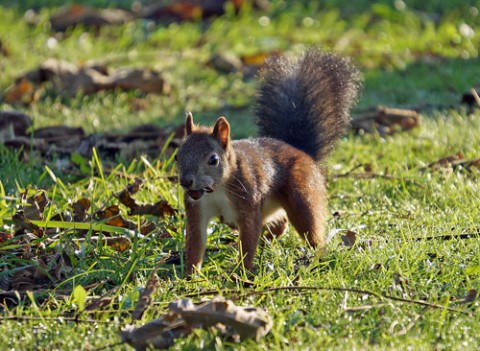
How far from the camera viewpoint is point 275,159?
12.3 ft

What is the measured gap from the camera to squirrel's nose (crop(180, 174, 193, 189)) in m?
3.18

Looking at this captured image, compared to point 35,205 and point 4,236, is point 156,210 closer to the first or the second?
point 35,205

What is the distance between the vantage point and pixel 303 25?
841 centimetres

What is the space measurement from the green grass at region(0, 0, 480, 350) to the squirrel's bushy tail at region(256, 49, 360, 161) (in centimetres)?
30

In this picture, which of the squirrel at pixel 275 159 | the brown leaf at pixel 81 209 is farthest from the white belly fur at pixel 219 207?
the brown leaf at pixel 81 209

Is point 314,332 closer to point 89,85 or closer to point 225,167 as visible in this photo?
point 225,167

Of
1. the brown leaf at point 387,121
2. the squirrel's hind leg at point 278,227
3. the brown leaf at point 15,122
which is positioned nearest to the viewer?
the squirrel's hind leg at point 278,227

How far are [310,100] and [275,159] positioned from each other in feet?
1.79

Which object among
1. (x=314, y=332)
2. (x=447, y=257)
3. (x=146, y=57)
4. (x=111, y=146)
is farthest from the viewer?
(x=146, y=57)

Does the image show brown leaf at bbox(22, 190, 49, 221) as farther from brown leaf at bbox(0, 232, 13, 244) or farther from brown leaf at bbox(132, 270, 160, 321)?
brown leaf at bbox(132, 270, 160, 321)

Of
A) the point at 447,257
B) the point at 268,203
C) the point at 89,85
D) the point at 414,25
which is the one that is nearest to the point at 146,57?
the point at 89,85

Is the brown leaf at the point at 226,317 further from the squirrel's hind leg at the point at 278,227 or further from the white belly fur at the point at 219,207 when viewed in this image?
the squirrel's hind leg at the point at 278,227

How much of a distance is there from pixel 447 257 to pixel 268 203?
0.76 meters

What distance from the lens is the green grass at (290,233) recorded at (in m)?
2.77
